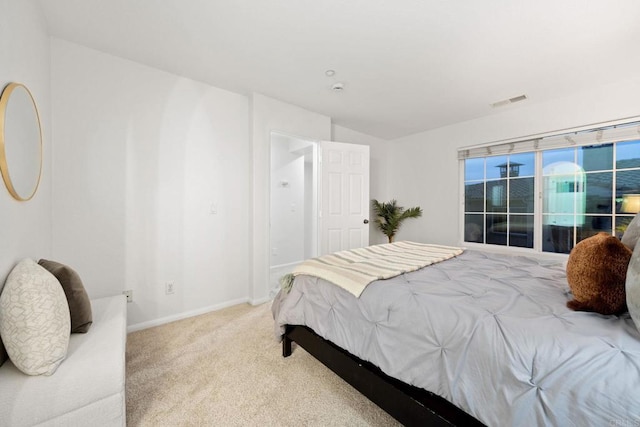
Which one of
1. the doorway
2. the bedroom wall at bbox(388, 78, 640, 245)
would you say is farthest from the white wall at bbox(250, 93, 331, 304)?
the bedroom wall at bbox(388, 78, 640, 245)


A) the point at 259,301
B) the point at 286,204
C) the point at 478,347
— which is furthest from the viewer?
the point at 286,204

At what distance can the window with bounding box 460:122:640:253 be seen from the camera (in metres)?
2.78

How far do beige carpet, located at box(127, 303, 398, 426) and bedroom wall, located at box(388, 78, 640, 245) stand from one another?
10.4 feet

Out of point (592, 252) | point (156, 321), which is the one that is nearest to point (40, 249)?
point (156, 321)

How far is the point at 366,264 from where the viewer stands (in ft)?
5.99

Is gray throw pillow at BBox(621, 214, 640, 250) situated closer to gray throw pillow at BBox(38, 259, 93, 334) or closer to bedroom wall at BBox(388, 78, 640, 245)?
bedroom wall at BBox(388, 78, 640, 245)

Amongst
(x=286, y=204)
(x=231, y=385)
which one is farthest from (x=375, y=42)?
(x=286, y=204)

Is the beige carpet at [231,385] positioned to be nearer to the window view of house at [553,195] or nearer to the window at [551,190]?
the window view of house at [553,195]

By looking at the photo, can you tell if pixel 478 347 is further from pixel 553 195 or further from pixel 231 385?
pixel 553 195

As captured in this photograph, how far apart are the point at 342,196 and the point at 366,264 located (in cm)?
197

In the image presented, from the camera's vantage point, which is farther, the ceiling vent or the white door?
the white door

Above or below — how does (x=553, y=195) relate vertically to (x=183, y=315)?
above

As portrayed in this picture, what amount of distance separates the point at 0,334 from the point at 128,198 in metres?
1.51

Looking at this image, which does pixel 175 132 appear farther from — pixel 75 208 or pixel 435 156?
pixel 435 156
